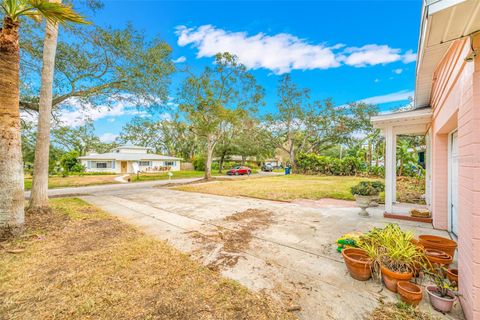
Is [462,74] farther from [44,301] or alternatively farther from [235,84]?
[235,84]

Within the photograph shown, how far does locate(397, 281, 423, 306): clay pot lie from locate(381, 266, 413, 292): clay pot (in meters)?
0.06

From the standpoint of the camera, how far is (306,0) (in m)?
9.12

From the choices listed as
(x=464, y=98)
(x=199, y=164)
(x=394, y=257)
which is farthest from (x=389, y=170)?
(x=199, y=164)

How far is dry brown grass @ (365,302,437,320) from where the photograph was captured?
2047mm

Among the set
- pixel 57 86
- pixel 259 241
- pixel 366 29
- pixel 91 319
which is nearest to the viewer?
pixel 91 319

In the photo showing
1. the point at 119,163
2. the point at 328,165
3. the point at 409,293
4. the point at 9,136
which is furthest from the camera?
the point at 119,163

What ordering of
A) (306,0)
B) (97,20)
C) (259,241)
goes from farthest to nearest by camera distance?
(306,0) < (97,20) < (259,241)

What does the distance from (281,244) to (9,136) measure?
5.74 metres

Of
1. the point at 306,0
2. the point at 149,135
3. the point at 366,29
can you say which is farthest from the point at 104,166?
the point at 366,29

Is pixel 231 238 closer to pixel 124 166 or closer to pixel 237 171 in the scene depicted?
pixel 237 171

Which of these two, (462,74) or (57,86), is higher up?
(57,86)

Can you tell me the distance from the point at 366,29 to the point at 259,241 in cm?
1404

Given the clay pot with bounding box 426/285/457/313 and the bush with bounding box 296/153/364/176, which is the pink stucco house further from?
the bush with bounding box 296/153/364/176

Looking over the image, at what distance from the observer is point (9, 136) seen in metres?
3.93
